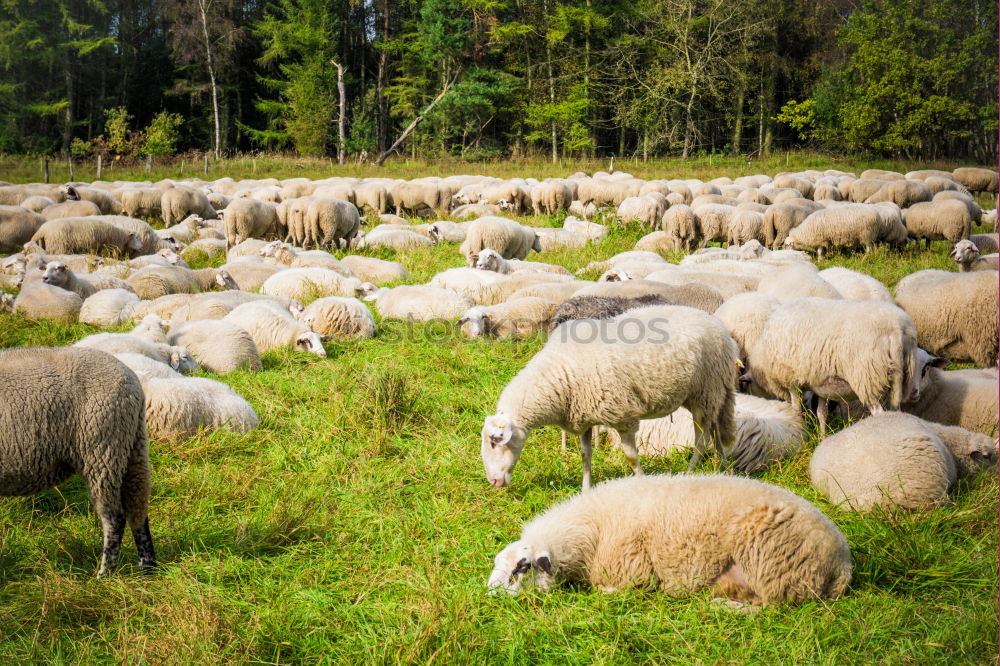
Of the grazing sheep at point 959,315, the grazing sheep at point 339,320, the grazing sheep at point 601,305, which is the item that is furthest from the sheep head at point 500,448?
the grazing sheep at point 959,315

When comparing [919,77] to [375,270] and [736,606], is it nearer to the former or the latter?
[375,270]

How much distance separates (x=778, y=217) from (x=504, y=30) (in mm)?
31303

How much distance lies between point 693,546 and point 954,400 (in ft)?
11.5

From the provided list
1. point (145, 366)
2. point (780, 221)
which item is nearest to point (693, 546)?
point (145, 366)

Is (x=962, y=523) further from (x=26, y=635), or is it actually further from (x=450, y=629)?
(x=26, y=635)

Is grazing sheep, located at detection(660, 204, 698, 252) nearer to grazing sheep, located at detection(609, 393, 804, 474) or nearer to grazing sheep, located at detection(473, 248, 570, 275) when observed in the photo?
grazing sheep, located at detection(473, 248, 570, 275)

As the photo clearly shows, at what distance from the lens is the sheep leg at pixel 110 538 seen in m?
3.56

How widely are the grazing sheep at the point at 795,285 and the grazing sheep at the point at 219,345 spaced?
5.14 metres

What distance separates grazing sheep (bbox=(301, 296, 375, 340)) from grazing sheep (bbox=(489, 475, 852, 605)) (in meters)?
5.12

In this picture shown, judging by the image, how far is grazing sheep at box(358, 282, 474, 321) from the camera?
9.12 metres

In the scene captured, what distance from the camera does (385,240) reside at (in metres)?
14.7

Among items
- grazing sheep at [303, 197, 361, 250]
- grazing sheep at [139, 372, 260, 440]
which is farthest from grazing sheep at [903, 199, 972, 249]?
grazing sheep at [139, 372, 260, 440]

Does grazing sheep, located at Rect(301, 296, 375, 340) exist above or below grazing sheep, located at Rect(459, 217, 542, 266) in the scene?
below

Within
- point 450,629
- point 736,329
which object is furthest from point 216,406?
point 736,329
